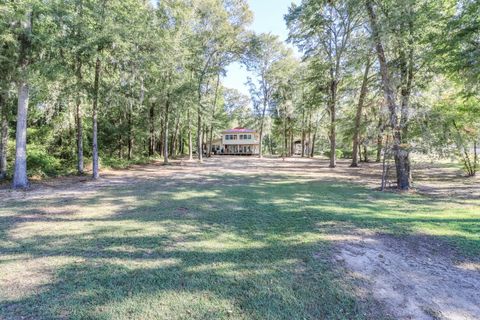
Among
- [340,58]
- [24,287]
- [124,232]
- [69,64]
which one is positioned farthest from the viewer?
[340,58]

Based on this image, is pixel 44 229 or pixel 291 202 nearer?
pixel 44 229

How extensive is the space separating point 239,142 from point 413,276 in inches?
1714

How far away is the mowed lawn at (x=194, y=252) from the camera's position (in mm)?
2793

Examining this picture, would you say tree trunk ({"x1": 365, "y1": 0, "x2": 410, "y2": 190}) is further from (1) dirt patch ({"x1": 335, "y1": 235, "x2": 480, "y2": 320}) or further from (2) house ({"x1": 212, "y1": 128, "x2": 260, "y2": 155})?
(2) house ({"x1": 212, "y1": 128, "x2": 260, "y2": 155})

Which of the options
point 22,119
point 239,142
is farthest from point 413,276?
point 239,142

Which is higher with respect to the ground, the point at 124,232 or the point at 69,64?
the point at 69,64

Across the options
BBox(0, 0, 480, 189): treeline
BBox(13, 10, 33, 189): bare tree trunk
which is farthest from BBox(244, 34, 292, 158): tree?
BBox(13, 10, 33, 189): bare tree trunk

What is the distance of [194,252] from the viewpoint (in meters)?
4.08

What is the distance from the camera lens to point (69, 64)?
Answer: 36.2 ft

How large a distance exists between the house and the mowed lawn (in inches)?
1520

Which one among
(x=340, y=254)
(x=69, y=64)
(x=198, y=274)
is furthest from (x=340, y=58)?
(x=198, y=274)

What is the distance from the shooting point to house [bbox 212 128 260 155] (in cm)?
4631

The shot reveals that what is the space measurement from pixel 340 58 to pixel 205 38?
35.2ft

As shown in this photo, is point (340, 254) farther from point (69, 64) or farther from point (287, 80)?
point (287, 80)
